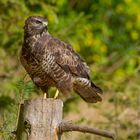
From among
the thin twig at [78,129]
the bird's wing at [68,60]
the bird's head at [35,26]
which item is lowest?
the thin twig at [78,129]

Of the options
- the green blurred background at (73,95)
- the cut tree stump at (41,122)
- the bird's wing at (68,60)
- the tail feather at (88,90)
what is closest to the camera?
the cut tree stump at (41,122)

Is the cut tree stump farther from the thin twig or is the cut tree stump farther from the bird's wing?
the bird's wing

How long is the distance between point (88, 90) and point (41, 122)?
7.81ft

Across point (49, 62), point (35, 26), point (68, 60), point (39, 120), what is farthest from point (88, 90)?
point (39, 120)

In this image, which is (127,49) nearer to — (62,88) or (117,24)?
(117,24)

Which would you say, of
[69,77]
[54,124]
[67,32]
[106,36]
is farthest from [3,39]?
[106,36]

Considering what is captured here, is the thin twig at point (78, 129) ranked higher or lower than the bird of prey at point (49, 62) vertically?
lower

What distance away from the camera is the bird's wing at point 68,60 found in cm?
650

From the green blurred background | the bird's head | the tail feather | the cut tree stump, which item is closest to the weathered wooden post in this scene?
the cut tree stump

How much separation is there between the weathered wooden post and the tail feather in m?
2.28

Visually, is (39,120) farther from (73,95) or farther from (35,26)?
(73,95)

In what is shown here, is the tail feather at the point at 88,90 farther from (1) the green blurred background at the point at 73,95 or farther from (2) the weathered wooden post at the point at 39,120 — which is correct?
(2) the weathered wooden post at the point at 39,120

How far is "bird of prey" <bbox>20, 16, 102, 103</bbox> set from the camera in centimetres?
638

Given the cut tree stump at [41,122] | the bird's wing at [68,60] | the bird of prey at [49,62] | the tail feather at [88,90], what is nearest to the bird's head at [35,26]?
the bird of prey at [49,62]
